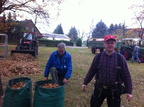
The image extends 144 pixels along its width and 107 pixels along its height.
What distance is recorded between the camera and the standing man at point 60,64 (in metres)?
3.60

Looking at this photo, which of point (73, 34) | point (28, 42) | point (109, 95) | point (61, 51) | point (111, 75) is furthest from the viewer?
point (73, 34)

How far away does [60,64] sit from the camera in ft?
12.2

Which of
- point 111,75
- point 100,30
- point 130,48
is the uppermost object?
point 100,30

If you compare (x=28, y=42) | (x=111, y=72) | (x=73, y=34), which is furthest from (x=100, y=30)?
(x=111, y=72)

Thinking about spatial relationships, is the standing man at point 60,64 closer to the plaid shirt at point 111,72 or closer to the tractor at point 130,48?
the plaid shirt at point 111,72

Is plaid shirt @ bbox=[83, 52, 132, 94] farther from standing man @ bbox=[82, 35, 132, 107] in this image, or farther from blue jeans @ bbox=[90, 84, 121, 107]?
blue jeans @ bbox=[90, 84, 121, 107]

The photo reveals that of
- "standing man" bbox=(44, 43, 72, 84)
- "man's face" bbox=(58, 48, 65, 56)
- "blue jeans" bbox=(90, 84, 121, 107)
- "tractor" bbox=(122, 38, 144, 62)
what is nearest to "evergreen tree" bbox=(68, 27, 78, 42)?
"tractor" bbox=(122, 38, 144, 62)

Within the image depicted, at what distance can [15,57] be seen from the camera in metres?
9.64

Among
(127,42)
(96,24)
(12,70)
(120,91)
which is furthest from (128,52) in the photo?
(96,24)

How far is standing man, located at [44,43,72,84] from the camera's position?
3598 mm

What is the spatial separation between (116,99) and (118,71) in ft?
1.60

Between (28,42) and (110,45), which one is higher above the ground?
(28,42)

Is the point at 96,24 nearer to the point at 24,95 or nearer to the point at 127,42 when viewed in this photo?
the point at 127,42

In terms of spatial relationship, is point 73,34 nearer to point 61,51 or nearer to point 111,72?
point 61,51
